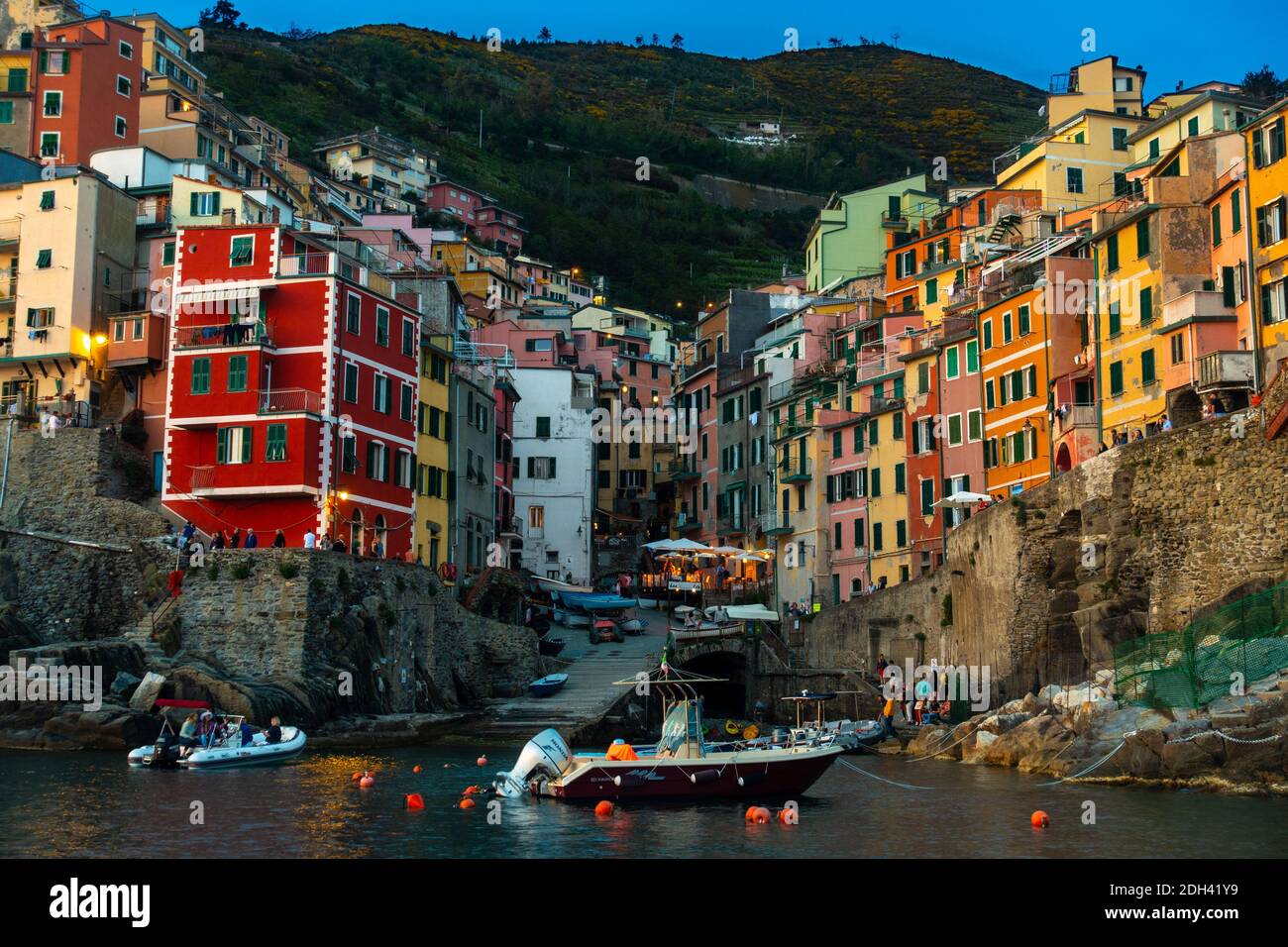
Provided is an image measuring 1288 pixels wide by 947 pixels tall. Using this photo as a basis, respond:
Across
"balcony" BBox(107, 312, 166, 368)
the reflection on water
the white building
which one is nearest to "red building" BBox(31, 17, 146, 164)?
"balcony" BBox(107, 312, 166, 368)

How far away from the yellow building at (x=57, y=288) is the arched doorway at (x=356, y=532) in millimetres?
13984

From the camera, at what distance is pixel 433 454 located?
7612 cm

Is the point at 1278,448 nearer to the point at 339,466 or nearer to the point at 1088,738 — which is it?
the point at 1088,738

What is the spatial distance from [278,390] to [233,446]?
10.2ft

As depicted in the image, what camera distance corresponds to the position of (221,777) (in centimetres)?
4559

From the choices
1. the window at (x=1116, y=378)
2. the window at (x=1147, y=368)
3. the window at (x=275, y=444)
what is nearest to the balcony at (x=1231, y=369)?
the window at (x=1147, y=368)

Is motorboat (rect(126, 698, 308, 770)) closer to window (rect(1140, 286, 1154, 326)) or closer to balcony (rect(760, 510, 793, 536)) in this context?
window (rect(1140, 286, 1154, 326))

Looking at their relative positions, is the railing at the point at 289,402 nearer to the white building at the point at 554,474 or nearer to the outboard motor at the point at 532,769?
the outboard motor at the point at 532,769

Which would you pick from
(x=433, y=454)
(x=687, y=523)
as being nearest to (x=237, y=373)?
(x=433, y=454)

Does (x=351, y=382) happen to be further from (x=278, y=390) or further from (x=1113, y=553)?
(x=1113, y=553)

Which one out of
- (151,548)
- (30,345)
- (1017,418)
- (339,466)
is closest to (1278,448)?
(1017,418)

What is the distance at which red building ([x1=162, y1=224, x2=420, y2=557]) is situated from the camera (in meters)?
64.2

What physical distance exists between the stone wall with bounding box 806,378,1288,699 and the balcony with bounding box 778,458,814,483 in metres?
21.8
